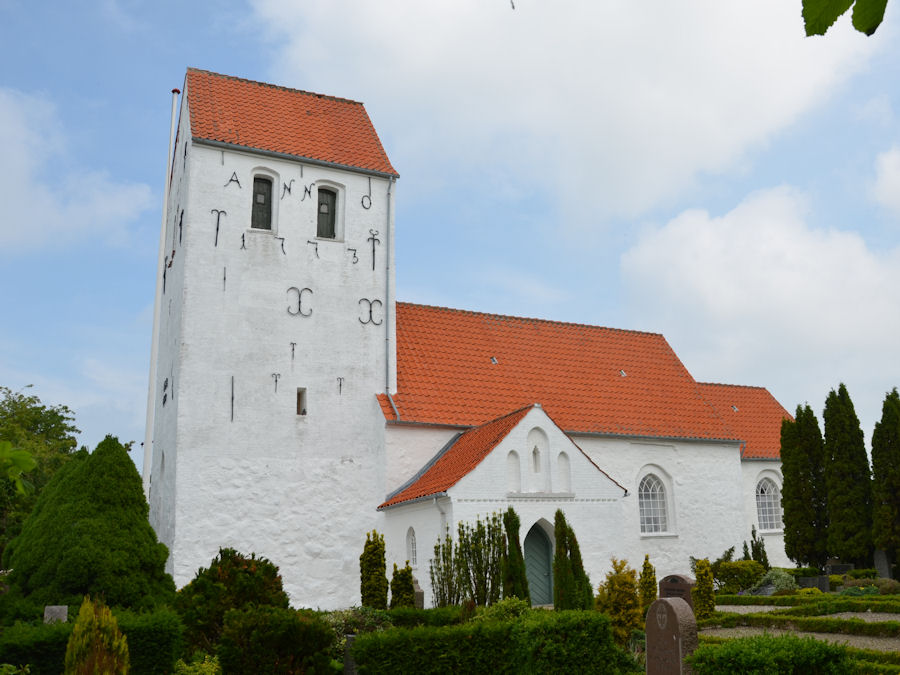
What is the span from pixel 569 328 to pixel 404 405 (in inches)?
282

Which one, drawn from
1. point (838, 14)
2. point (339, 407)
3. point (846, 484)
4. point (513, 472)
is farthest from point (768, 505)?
point (838, 14)

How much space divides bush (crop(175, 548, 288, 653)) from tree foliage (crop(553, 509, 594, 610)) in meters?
4.10

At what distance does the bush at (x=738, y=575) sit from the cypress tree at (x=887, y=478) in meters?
3.03

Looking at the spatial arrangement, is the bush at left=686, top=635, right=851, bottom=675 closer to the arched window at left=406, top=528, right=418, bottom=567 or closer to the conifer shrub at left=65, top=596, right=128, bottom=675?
the conifer shrub at left=65, top=596, right=128, bottom=675

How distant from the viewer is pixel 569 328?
72.9ft

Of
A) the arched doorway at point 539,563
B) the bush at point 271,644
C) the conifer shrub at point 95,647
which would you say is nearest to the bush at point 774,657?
the bush at point 271,644

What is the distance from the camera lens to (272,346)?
1630 cm

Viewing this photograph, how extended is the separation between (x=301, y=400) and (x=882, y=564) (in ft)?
49.1

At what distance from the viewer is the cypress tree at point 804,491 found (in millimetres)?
20125

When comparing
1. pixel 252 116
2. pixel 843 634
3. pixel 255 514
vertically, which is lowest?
pixel 843 634

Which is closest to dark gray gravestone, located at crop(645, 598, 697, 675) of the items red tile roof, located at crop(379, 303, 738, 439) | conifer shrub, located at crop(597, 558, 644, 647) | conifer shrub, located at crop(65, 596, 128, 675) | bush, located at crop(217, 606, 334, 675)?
conifer shrub, located at crop(597, 558, 644, 647)

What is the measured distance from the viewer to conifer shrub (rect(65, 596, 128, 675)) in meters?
6.20

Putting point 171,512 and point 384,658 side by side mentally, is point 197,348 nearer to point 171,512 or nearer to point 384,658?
point 171,512

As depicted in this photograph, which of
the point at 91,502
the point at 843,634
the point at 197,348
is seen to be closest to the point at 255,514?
the point at 197,348
